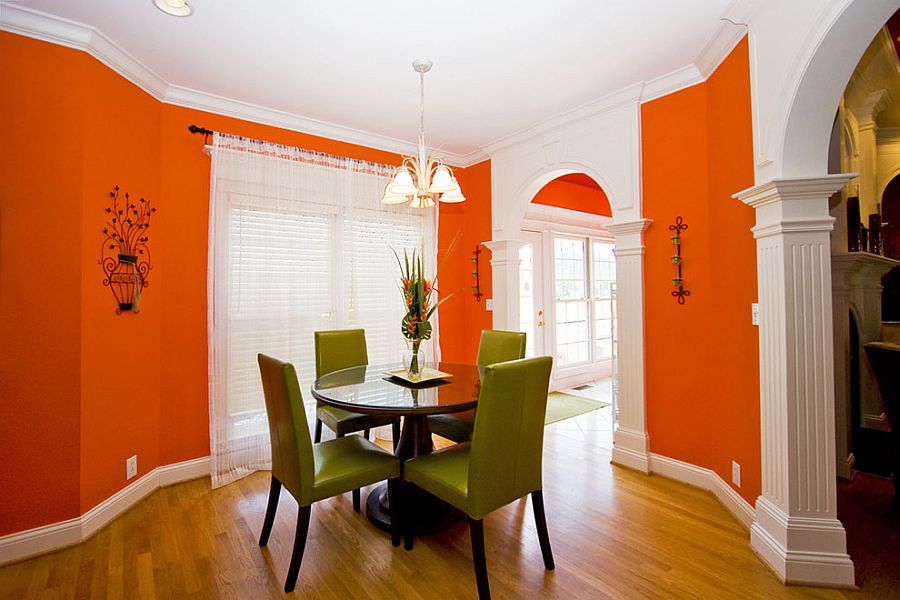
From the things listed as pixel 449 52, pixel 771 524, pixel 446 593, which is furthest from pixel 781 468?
pixel 449 52

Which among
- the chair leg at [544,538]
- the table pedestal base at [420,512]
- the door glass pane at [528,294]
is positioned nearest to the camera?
the chair leg at [544,538]

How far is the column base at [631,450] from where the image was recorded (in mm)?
2895

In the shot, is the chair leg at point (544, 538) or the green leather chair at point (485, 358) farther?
the green leather chair at point (485, 358)

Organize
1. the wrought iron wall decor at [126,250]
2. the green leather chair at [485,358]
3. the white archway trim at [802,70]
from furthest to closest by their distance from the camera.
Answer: the green leather chair at [485,358]
the wrought iron wall decor at [126,250]
the white archway trim at [802,70]

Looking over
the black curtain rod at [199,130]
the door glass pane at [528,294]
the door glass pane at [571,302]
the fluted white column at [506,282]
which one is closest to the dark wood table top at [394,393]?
the fluted white column at [506,282]

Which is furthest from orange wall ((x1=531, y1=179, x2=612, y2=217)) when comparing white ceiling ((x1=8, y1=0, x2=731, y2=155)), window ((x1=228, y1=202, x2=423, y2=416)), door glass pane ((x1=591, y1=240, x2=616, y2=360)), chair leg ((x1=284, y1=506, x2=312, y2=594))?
chair leg ((x1=284, y1=506, x2=312, y2=594))

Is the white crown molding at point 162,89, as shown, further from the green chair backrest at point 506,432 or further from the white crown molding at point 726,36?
the green chair backrest at point 506,432

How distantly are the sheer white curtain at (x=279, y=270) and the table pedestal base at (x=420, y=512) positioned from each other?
3.79 feet

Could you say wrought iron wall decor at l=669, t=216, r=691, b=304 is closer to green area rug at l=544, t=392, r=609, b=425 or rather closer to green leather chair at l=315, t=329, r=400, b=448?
green area rug at l=544, t=392, r=609, b=425

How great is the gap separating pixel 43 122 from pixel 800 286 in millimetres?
3810

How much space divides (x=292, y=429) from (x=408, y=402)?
0.53 m

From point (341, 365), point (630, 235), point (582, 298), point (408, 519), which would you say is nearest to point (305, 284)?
point (341, 365)

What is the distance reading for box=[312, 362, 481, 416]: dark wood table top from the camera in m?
1.87

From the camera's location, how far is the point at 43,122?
2.09 m
